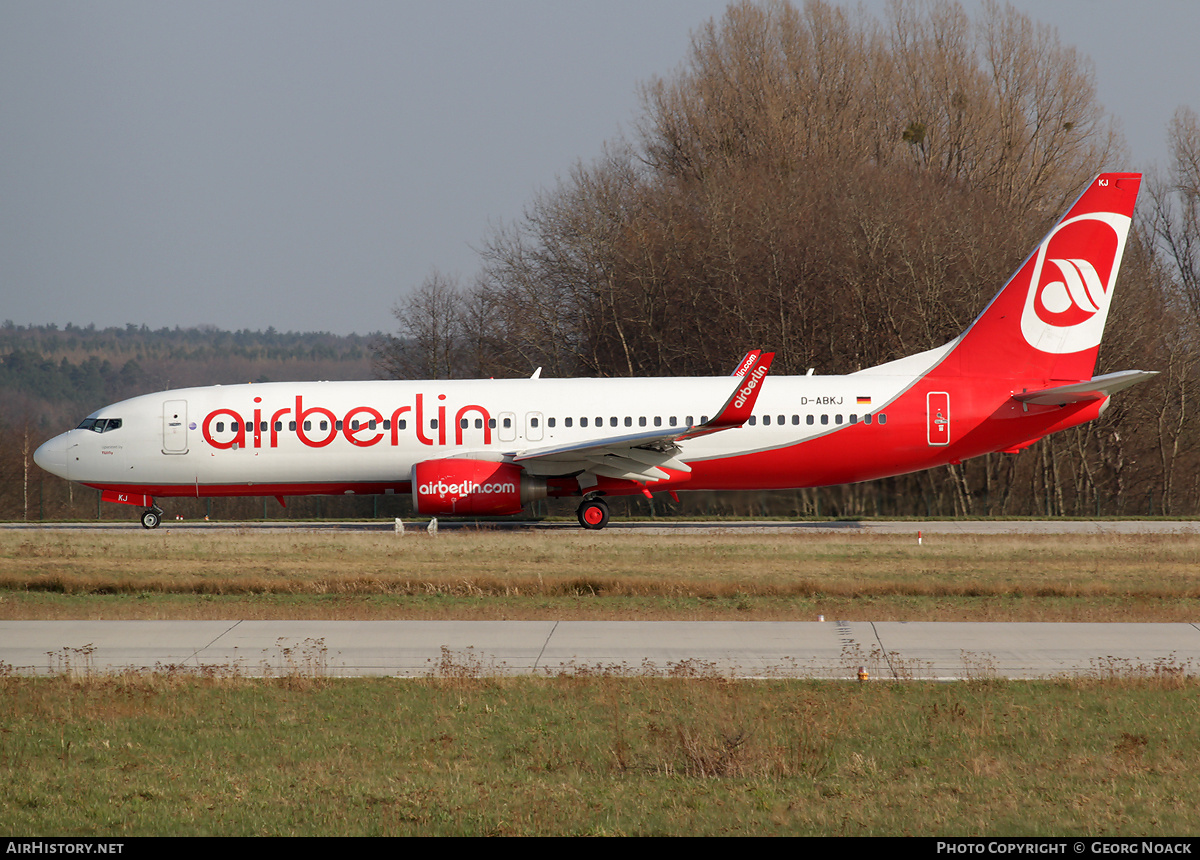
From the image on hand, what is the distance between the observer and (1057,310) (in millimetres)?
30375

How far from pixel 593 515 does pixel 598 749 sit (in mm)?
21816

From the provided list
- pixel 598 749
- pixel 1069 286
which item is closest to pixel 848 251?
pixel 1069 286

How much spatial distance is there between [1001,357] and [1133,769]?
23.1 metres

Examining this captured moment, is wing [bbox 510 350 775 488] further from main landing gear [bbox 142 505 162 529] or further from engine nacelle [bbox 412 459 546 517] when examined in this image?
main landing gear [bbox 142 505 162 529]

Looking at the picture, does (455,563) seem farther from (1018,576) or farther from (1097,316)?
(1097,316)

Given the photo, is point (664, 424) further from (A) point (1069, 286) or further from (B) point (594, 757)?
(B) point (594, 757)

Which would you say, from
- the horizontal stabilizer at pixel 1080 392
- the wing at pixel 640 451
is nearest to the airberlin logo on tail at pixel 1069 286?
the horizontal stabilizer at pixel 1080 392

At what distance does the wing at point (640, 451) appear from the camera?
27688mm

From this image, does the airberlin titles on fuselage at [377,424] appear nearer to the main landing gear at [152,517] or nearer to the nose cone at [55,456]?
the main landing gear at [152,517]

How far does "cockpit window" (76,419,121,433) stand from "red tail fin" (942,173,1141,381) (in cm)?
2280

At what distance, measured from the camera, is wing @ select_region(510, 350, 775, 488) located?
27688 mm

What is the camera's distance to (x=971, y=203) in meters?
48.1

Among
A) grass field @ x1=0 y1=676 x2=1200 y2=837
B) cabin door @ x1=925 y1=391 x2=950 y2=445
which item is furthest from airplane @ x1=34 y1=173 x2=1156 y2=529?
grass field @ x1=0 y1=676 x2=1200 y2=837

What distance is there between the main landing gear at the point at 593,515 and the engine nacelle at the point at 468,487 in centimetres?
203
